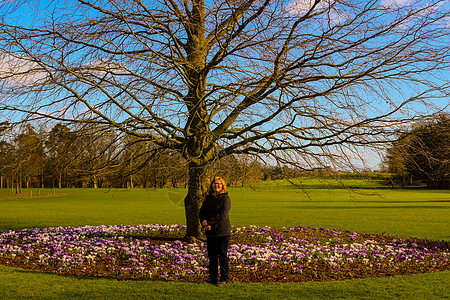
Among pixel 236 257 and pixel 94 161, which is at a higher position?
pixel 94 161

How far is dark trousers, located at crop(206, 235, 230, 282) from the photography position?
20.4 ft

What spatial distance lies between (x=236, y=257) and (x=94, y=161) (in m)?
4.39

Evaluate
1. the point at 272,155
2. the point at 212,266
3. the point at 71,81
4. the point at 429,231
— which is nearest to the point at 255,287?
the point at 212,266

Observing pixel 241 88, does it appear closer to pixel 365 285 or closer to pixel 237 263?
pixel 237 263

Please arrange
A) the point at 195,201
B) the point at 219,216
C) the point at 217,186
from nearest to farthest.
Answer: the point at 219,216
the point at 217,186
the point at 195,201

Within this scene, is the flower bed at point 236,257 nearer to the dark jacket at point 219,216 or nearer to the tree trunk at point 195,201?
the tree trunk at point 195,201

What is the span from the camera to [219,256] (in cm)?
630

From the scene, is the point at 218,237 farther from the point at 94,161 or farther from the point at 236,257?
the point at 94,161


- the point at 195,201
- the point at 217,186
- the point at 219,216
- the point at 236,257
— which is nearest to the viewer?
the point at 219,216

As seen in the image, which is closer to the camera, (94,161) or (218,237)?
(218,237)

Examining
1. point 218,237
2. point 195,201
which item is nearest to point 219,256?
point 218,237

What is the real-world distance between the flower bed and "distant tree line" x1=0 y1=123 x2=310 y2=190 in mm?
1554

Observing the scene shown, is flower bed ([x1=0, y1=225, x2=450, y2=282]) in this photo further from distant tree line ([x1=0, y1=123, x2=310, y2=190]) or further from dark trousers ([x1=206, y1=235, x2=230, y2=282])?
distant tree line ([x1=0, y1=123, x2=310, y2=190])

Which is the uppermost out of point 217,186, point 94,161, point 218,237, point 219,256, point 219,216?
point 94,161
